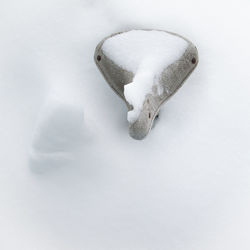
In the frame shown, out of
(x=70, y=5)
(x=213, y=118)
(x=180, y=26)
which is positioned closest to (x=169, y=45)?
(x=180, y=26)

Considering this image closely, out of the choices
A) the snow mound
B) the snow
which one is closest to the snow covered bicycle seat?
the snow

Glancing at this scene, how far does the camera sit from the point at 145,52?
1.44m

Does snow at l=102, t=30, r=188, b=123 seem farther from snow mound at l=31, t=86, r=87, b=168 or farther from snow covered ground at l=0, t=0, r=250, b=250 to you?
snow mound at l=31, t=86, r=87, b=168

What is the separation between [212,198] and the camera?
1409 millimetres

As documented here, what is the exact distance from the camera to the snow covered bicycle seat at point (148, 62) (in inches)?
54.2

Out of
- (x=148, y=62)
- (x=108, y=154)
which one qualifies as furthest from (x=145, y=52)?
(x=108, y=154)

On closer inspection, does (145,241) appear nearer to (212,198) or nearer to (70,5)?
(212,198)

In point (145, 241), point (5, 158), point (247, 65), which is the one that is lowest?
point (145, 241)

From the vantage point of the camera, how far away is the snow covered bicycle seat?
1.38 meters

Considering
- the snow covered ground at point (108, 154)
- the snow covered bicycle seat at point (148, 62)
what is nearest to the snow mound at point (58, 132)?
the snow covered ground at point (108, 154)

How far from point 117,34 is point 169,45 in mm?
173

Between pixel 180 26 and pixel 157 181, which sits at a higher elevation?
pixel 180 26

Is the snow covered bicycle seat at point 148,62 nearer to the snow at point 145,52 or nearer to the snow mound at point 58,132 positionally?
the snow at point 145,52

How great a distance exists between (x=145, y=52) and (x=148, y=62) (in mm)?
43
